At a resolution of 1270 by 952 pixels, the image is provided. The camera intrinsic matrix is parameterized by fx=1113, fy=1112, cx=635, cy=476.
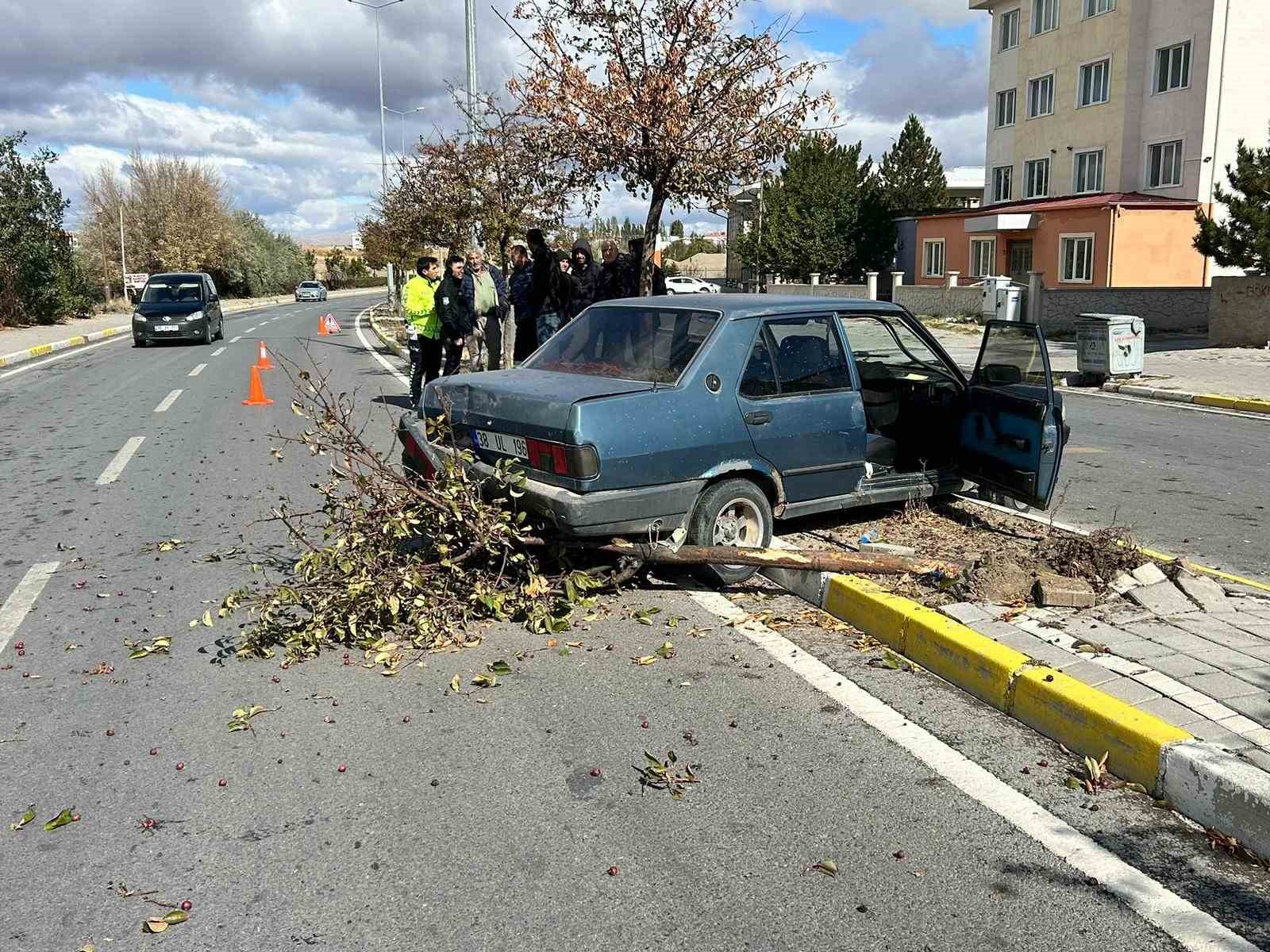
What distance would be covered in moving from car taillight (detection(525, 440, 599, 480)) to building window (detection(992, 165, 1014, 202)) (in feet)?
127

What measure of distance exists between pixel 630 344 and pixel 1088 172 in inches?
1371

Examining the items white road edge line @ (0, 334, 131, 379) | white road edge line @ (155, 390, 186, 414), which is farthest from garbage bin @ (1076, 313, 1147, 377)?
white road edge line @ (0, 334, 131, 379)

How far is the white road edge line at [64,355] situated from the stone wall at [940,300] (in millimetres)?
22319

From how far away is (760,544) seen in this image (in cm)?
654

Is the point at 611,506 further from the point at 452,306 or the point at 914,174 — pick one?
the point at 914,174

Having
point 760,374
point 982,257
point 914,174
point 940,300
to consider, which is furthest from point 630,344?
point 914,174

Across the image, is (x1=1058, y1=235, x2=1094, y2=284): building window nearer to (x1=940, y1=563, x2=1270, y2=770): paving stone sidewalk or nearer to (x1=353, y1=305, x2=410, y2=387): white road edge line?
(x1=353, y1=305, x2=410, y2=387): white road edge line

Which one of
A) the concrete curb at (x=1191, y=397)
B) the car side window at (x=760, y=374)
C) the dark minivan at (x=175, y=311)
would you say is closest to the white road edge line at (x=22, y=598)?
the car side window at (x=760, y=374)

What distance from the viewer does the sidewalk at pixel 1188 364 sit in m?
17.1

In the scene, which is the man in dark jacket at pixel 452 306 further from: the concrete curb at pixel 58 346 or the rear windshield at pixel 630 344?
the concrete curb at pixel 58 346

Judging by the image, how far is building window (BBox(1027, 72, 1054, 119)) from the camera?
3822 cm

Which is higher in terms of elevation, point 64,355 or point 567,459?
point 567,459

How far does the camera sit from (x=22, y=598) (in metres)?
6.33

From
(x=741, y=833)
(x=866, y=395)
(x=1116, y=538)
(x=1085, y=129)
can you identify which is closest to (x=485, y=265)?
(x=866, y=395)
